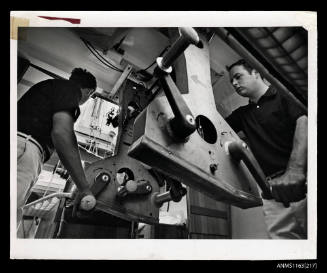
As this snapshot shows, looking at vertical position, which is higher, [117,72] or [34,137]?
[117,72]

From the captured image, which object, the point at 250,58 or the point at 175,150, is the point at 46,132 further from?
the point at 250,58

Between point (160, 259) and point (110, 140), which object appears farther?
point (110, 140)

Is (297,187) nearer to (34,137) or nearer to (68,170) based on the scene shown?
(68,170)

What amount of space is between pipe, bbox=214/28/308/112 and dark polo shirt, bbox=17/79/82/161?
54 cm

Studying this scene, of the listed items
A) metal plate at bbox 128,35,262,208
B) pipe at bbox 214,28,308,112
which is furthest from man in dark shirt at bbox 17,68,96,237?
pipe at bbox 214,28,308,112

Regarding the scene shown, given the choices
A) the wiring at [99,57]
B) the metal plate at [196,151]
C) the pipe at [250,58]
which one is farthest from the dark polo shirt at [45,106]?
the pipe at [250,58]

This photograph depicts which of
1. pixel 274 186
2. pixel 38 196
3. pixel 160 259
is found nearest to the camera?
pixel 274 186

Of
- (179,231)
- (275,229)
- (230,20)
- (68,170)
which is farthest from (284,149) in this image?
(68,170)

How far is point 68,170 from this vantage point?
36.6 inches

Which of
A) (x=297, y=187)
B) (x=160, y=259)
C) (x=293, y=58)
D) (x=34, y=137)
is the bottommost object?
(x=160, y=259)

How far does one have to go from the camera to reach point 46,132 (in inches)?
37.4

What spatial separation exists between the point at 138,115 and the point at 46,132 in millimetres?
357

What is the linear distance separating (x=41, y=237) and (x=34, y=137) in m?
0.34

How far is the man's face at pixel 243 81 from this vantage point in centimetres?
100
